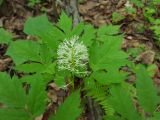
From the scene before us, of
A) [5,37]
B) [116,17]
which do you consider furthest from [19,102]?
[116,17]

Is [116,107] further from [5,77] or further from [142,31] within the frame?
[142,31]

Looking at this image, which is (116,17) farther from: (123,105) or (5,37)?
(123,105)

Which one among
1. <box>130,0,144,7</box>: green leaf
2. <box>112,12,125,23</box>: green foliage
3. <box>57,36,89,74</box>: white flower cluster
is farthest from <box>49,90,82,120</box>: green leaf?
<box>130,0,144,7</box>: green leaf

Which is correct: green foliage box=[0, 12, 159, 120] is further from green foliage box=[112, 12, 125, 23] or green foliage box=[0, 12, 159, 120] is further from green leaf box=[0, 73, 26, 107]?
green foliage box=[112, 12, 125, 23]

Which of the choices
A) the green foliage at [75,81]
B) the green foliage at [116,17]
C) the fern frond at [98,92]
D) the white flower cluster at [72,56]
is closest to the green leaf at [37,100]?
the green foliage at [75,81]

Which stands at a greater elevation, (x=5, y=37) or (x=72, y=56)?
(x=5, y=37)

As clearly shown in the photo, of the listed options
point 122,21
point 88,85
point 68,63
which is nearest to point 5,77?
point 68,63

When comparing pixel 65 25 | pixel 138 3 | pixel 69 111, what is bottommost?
pixel 69 111
